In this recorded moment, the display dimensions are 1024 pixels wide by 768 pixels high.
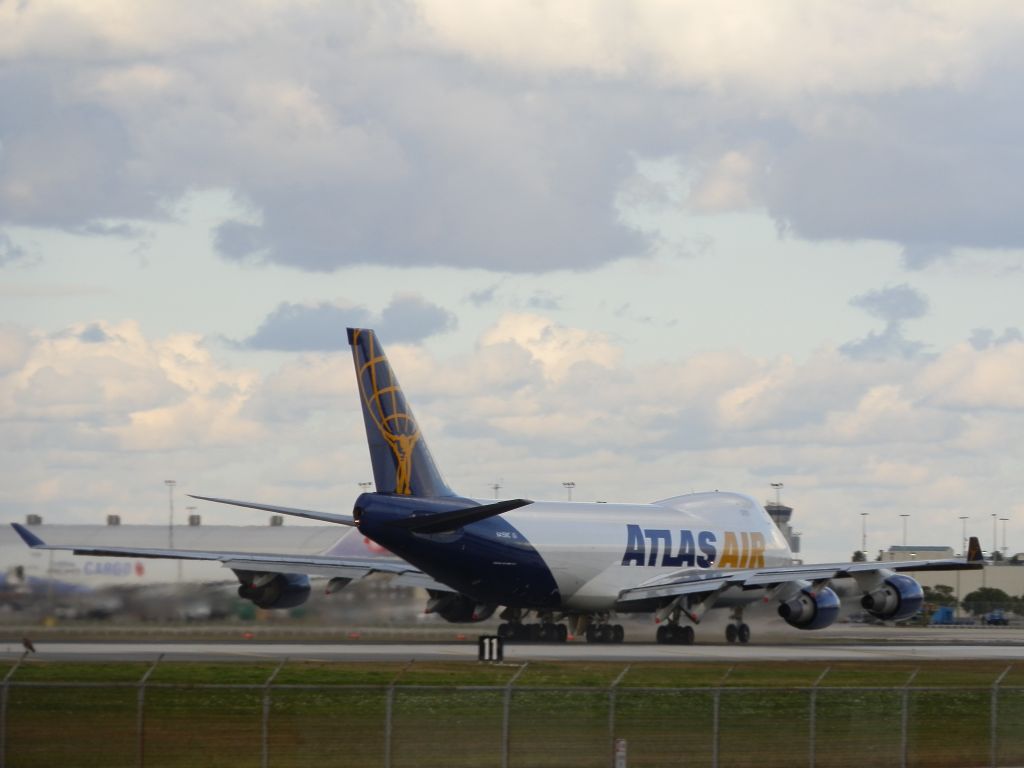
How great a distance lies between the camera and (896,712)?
31.1 meters

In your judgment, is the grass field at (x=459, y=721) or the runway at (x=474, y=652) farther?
the runway at (x=474, y=652)

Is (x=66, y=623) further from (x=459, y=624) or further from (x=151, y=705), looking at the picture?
(x=151, y=705)

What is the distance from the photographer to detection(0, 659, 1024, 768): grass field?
2483 cm

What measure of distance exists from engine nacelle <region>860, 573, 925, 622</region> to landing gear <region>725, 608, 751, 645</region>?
15.7 ft

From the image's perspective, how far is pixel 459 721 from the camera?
27297mm

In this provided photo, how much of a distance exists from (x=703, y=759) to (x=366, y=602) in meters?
31.0

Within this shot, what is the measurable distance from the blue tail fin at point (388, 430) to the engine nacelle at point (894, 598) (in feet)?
50.1

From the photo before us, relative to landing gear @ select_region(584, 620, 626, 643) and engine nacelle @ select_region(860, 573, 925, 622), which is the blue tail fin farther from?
engine nacelle @ select_region(860, 573, 925, 622)

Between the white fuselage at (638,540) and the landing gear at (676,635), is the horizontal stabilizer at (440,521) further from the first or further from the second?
the landing gear at (676,635)

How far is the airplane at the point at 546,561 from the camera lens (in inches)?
2072

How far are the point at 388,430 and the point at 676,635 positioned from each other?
13.0 meters

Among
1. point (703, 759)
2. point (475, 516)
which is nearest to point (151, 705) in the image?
point (703, 759)

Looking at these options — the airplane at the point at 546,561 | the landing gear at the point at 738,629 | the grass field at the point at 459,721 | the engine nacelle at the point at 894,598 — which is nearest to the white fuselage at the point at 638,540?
the airplane at the point at 546,561


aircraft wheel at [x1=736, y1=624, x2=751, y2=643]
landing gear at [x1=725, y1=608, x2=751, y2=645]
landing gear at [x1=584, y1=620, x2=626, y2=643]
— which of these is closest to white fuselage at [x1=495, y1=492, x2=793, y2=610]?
landing gear at [x1=584, y1=620, x2=626, y2=643]
